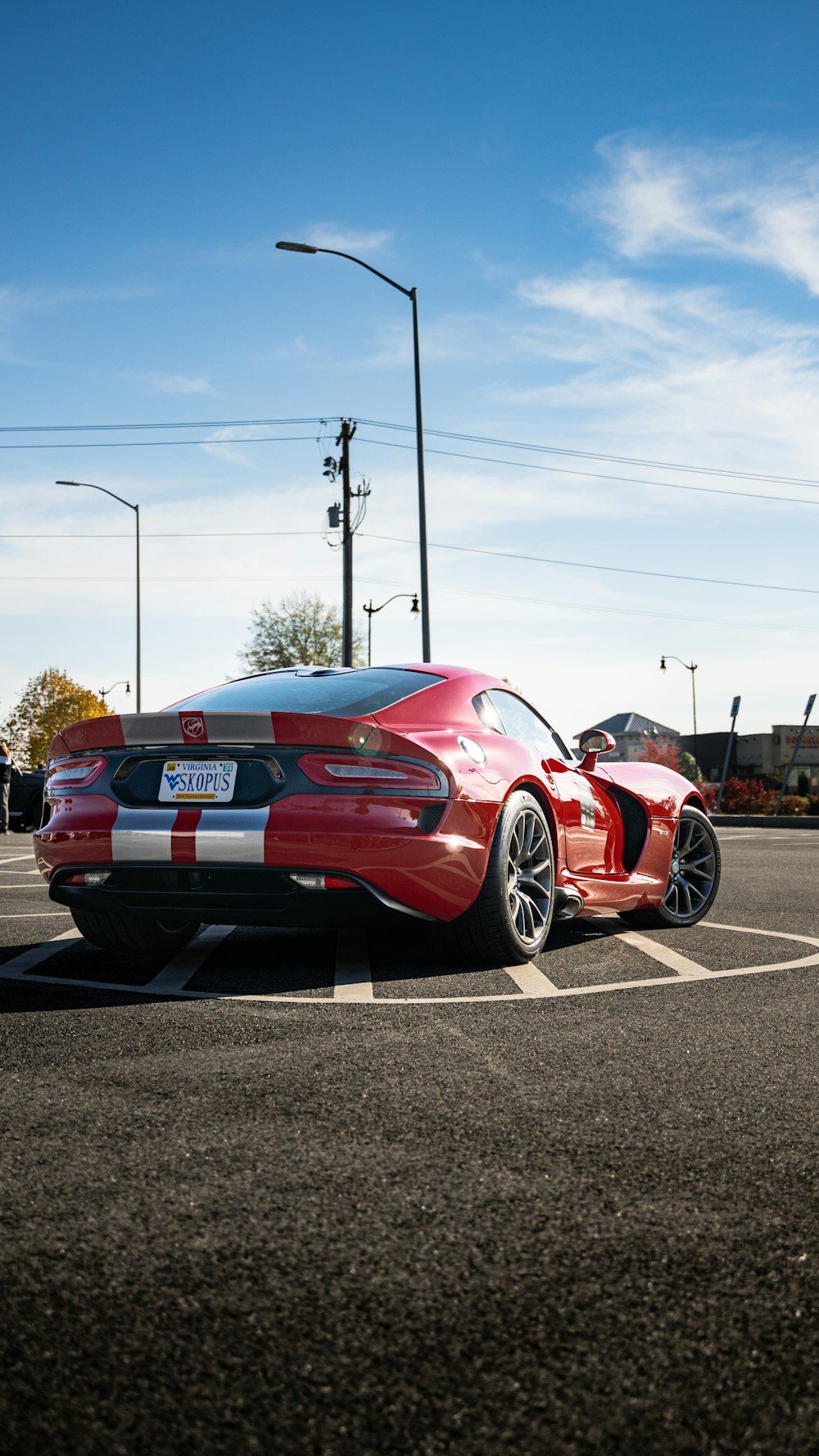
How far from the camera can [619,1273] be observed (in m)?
2.34

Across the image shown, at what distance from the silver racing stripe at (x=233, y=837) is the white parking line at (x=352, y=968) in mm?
632

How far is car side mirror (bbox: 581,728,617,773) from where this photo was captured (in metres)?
7.23

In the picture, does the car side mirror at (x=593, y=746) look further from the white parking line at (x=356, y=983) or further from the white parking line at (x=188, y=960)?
the white parking line at (x=188, y=960)

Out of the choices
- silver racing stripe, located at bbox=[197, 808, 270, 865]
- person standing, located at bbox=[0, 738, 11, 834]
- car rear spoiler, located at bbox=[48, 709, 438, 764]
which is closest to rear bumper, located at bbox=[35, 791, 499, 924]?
silver racing stripe, located at bbox=[197, 808, 270, 865]

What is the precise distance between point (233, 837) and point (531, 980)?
143 cm

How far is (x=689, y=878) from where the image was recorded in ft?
26.2

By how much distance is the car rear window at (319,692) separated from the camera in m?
5.77

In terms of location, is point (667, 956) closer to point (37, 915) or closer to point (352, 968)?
point (352, 968)

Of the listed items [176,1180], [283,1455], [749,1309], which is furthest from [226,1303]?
[749,1309]

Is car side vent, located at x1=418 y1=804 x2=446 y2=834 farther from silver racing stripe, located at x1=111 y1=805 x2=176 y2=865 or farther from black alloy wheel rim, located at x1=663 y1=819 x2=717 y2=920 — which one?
black alloy wheel rim, located at x1=663 y1=819 x2=717 y2=920

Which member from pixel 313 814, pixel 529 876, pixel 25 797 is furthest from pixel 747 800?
pixel 313 814

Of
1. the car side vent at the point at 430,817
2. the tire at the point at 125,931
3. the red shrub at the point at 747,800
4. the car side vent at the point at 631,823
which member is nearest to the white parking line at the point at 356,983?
the tire at the point at 125,931

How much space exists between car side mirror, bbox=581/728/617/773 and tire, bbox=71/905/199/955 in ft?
7.95

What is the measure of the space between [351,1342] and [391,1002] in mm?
2986
